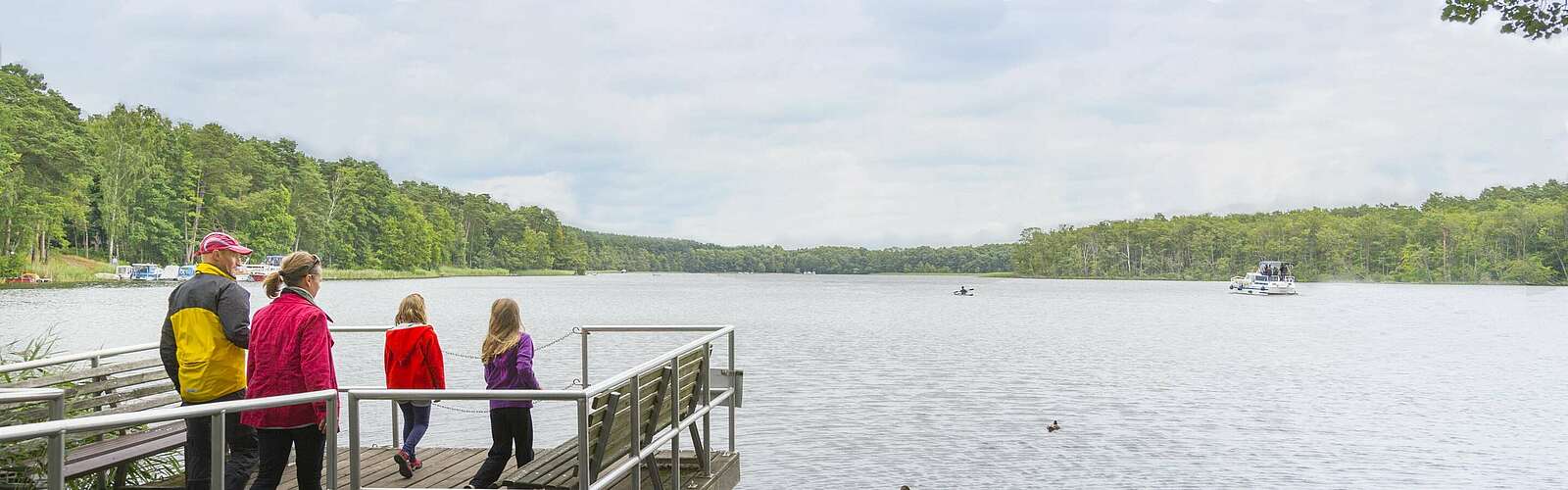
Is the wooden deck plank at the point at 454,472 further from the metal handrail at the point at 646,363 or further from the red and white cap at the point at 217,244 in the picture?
the red and white cap at the point at 217,244

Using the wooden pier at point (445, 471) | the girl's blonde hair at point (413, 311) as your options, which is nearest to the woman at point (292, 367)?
the wooden pier at point (445, 471)

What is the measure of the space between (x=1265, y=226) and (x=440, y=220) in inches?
5112

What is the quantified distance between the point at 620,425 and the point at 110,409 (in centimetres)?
375

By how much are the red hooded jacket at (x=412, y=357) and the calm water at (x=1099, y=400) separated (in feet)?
21.6

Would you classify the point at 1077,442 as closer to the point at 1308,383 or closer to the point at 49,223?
the point at 1308,383

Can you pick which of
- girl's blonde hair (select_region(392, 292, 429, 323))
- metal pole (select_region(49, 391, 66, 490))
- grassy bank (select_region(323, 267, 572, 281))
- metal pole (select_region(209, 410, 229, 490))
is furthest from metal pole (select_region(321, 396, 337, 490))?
grassy bank (select_region(323, 267, 572, 281))

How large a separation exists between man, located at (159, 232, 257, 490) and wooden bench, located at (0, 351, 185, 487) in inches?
24.2

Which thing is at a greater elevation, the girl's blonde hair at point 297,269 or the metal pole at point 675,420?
the girl's blonde hair at point 297,269

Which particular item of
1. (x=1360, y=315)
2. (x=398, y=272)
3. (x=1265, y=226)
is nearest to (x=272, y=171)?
(x=398, y=272)

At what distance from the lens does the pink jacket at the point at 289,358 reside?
5.68 metres

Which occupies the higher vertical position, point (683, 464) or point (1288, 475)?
point (683, 464)

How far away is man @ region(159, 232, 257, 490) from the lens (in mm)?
5848

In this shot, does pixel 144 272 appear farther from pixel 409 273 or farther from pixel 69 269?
pixel 409 273

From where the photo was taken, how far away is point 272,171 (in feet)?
419
